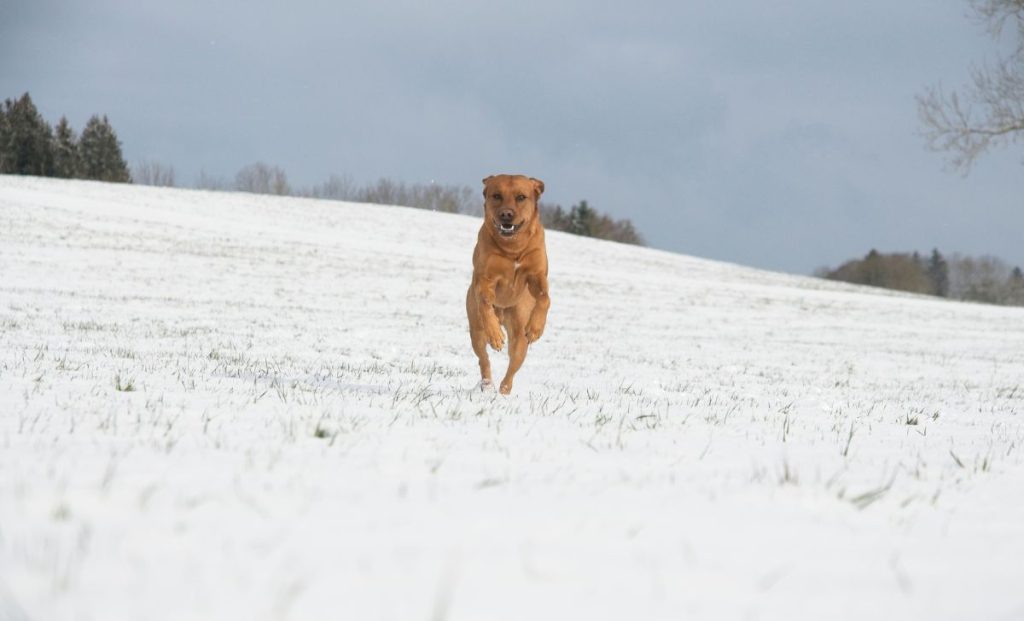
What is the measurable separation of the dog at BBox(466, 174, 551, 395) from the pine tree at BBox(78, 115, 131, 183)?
9140 cm

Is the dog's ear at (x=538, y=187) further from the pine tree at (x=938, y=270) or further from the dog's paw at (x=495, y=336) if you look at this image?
the pine tree at (x=938, y=270)

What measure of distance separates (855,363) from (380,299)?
544 inches

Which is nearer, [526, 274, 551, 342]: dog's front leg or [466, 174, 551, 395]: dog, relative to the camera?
[466, 174, 551, 395]: dog

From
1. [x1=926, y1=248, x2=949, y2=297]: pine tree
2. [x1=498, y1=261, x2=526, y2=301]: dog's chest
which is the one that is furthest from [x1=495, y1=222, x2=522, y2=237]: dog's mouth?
[x1=926, y1=248, x2=949, y2=297]: pine tree

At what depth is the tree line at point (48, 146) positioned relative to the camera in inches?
3091

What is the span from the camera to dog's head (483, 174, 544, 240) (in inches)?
225

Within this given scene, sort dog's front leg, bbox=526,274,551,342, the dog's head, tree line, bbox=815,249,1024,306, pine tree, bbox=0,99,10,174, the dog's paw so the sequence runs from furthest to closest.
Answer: tree line, bbox=815,249,1024,306
pine tree, bbox=0,99,10,174
dog's front leg, bbox=526,274,551,342
the dog's paw
the dog's head

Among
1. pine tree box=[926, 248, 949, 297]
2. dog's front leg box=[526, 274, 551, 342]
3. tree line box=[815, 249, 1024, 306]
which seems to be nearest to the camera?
dog's front leg box=[526, 274, 551, 342]

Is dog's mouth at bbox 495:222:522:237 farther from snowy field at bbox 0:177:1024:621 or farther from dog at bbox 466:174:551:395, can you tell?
snowy field at bbox 0:177:1024:621

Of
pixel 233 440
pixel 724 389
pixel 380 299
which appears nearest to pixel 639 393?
pixel 724 389

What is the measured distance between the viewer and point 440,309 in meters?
21.5

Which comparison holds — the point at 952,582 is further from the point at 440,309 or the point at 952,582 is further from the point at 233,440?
the point at 440,309

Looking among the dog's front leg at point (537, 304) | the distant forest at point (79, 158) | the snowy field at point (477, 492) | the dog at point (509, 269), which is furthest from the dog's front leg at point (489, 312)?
the distant forest at point (79, 158)

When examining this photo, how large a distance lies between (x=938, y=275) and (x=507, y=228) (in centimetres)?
15559
